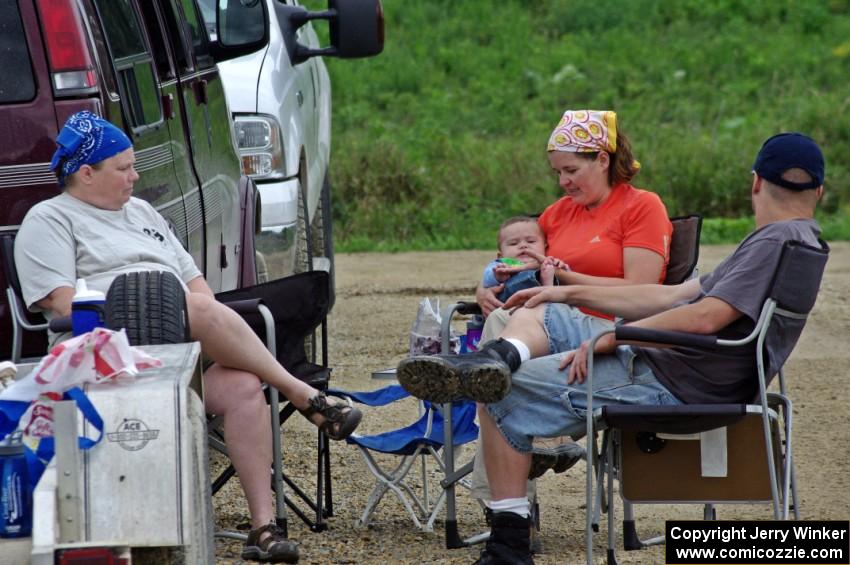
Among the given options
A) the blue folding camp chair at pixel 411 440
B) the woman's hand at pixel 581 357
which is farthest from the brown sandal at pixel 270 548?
the woman's hand at pixel 581 357

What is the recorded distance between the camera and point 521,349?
4559mm

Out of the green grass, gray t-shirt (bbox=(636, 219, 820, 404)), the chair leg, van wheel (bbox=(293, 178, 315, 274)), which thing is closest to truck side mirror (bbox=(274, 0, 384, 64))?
van wheel (bbox=(293, 178, 315, 274))

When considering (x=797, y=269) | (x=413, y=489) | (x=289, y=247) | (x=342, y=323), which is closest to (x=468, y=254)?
(x=342, y=323)

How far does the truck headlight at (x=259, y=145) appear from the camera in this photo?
7.30 metres

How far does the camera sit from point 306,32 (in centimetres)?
951

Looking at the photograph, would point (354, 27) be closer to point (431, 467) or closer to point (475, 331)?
point (475, 331)

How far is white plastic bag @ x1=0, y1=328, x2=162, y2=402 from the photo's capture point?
3.02 m

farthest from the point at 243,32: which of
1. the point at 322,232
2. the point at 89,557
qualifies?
the point at 89,557

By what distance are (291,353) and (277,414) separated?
365 mm

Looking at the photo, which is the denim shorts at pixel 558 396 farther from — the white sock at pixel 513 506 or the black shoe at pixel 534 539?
the black shoe at pixel 534 539

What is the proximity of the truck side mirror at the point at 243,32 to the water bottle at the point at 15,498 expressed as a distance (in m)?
3.55

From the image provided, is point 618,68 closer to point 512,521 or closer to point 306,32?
point 306,32

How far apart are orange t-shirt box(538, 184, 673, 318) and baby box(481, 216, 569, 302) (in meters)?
0.07

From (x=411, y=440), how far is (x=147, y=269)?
1.11 meters
